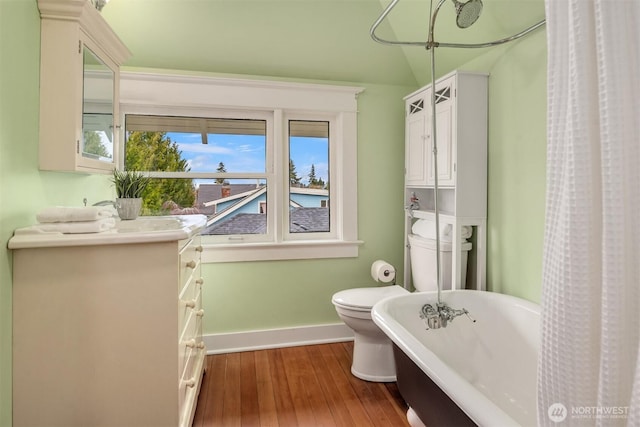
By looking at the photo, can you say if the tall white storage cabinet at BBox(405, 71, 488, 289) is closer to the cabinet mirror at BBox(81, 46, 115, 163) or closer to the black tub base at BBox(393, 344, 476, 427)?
the black tub base at BBox(393, 344, 476, 427)

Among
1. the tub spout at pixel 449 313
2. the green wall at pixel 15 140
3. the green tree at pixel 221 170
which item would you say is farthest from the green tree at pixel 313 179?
the green wall at pixel 15 140

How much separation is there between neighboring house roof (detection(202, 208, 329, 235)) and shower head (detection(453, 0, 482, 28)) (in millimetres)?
1588

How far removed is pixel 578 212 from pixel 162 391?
1400 mm

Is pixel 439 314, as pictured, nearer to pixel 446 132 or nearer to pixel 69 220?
pixel 446 132

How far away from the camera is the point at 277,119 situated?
2.54m

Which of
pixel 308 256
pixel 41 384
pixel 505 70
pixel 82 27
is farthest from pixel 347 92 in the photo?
pixel 41 384

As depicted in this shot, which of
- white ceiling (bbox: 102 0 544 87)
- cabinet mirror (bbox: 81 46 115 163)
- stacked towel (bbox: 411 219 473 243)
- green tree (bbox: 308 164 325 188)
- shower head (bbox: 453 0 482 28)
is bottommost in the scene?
stacked towel (bbox: 411 219 473 243)

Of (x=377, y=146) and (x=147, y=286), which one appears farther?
(x=377, y=146)

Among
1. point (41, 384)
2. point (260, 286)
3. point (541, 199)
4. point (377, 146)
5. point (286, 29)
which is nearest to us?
point (41, 384)

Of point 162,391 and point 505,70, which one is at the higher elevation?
point 505,70

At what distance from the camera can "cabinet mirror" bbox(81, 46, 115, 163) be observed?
146 centimetres

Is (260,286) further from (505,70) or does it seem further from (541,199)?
(505,70)

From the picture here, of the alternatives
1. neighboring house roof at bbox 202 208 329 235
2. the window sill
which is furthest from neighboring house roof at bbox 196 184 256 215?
the window sill

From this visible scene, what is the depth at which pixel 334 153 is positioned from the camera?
9.01 ft
